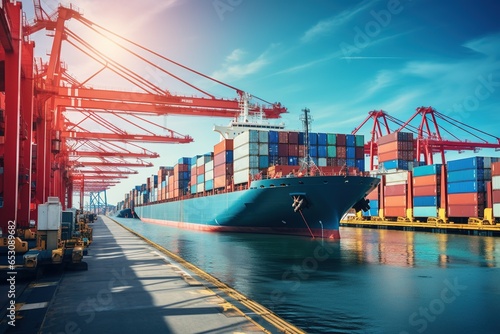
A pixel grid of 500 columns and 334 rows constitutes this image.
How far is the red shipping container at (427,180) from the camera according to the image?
160 ft

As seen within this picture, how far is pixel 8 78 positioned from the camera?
760 inches

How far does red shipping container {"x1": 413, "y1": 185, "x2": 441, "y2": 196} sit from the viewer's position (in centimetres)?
4888

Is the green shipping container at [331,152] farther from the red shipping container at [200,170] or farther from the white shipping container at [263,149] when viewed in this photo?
the red shipping container at [200,170]

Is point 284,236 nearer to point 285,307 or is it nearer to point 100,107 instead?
point 100,107

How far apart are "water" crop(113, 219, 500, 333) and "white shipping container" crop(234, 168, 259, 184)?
41.5ft

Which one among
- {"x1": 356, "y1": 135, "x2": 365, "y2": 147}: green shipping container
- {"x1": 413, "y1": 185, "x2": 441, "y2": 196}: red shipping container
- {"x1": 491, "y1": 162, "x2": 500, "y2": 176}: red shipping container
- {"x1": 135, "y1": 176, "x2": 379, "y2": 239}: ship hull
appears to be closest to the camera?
{"x1": 135, "y1": 176, "x2": 379, "y2": 239}: ship hull

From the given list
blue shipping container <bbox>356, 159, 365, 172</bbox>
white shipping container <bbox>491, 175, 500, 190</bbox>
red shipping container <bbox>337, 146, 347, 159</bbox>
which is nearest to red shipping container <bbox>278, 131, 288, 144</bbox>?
red shipping container <bbox>337, 146, 347, 159</bbox>

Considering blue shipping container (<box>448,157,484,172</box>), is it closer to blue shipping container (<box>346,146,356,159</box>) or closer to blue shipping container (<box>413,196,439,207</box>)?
blue shipping container (<box>413,196,439,207</box>)

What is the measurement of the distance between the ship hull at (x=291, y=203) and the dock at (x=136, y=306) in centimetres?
1883

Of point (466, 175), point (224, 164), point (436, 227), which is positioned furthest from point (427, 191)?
point (224, 164)

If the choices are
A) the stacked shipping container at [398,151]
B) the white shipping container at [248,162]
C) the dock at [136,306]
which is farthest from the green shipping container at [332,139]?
the dock at [136,306]

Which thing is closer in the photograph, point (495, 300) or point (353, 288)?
point (495, 300)

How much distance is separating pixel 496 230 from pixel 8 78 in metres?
41.6

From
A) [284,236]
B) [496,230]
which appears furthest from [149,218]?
[496,230]
